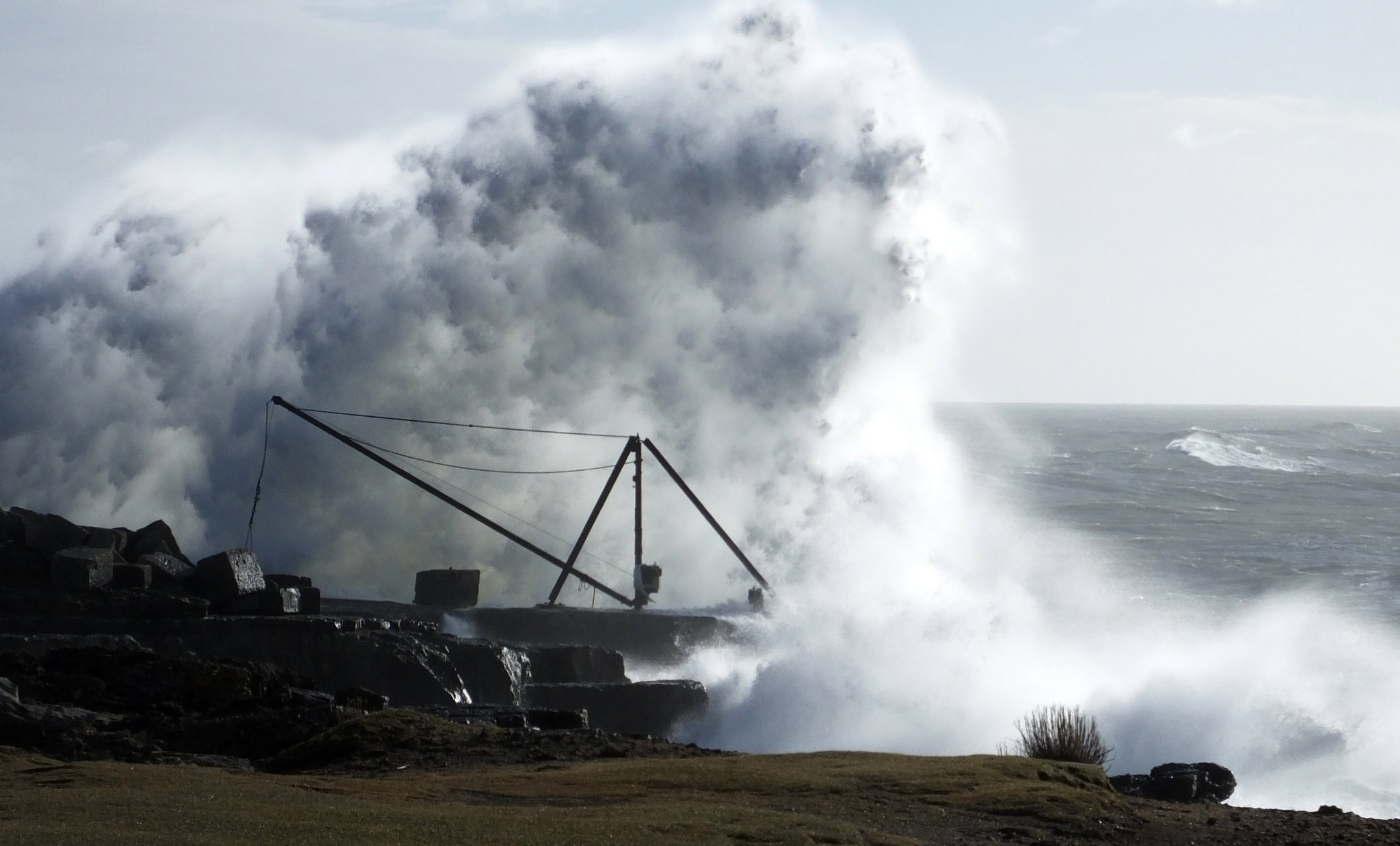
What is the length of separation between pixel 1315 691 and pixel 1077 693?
3400 mm

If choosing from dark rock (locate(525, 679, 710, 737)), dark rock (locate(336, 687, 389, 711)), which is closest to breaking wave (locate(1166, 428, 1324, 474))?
dark rock (locate(525, 679, 710, 737))

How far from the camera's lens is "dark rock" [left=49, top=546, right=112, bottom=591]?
62.5 feet

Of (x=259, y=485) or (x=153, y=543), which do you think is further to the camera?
(x=259, y=485)

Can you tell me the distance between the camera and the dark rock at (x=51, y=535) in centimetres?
2064

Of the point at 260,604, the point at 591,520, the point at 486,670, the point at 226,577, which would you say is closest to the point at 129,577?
the point at 226,577

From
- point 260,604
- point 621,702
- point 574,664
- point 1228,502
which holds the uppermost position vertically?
point 1228,502

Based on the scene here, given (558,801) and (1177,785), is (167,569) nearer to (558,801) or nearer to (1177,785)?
(558,801)

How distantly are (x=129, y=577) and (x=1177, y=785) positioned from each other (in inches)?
495

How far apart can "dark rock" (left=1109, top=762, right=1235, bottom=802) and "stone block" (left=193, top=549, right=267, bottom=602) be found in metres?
11.1

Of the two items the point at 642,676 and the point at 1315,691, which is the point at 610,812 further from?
the point at 1315,691

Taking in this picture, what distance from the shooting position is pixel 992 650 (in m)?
26.4

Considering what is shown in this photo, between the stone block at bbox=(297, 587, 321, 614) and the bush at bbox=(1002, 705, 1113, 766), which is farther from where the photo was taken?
the stone block at bbox=(297, 587, 321, 614)

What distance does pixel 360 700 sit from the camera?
1370 centimetres

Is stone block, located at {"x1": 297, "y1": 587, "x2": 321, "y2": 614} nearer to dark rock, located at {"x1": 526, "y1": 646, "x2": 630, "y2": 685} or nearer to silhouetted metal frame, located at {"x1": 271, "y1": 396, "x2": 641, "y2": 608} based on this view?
dark rock, located at {"x1": 526, "y1": 646, "x2": 630, "y2": 685}
